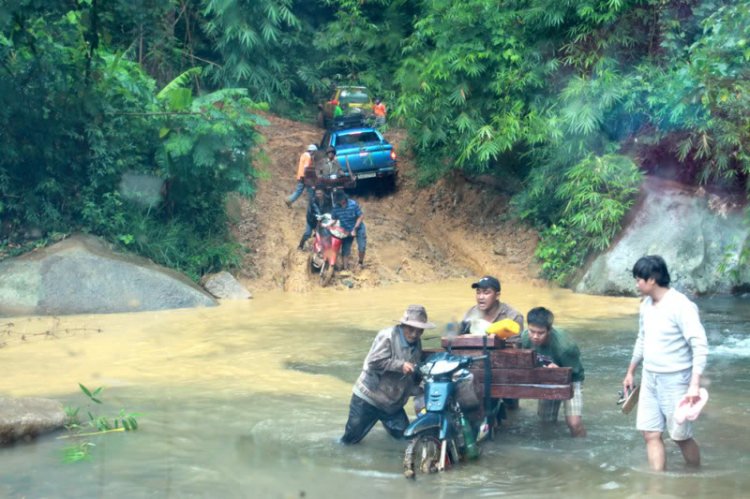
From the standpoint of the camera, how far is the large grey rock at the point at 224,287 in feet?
53.3

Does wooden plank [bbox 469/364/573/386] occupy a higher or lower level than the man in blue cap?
lower

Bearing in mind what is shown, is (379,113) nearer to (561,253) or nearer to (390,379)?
(561,253)

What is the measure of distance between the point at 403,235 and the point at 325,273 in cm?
324

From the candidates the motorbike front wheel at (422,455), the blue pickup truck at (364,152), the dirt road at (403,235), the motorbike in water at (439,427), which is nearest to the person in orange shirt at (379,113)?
the dirt road at (403,235)

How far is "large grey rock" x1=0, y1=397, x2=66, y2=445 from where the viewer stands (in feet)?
22.6

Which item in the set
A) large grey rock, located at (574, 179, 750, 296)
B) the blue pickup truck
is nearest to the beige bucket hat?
large grey rock, located at (574, 179, 750, 296)

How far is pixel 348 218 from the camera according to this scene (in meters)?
16.7

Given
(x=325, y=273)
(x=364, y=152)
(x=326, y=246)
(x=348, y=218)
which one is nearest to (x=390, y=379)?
(x=348, y=218)

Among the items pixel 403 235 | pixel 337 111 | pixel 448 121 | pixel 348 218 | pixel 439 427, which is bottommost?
pixel 439 427

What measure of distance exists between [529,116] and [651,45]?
2.99 metres

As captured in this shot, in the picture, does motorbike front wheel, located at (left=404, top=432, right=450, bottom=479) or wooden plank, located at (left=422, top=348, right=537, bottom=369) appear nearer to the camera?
motorbike front wheel, located at (left=404, top=432, right=450, bottom=479)

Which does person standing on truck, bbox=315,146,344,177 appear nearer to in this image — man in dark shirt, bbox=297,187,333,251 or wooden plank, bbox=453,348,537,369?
man in dark shirt, bbox=297,187,333,251

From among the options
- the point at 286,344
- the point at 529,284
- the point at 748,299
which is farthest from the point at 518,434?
the point at 529,284

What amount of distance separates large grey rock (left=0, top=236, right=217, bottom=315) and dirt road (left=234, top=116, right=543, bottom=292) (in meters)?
2.64
